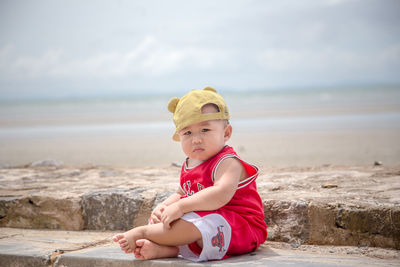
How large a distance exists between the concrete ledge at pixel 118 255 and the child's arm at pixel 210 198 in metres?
0.24

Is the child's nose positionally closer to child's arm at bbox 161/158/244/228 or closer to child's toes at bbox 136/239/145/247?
Answer: child's arm at bbox 161/158/244/228

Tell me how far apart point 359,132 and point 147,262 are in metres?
9.39

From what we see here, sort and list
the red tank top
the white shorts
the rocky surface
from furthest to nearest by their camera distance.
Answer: the rocky surface → the red tank top → the white shorts

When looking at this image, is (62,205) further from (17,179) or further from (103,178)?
(17,179)

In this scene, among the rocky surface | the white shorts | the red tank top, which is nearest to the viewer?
the white shorts

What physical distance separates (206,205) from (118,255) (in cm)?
58

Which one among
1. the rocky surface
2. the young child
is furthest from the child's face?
the rocky surface

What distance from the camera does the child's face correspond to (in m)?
2.27

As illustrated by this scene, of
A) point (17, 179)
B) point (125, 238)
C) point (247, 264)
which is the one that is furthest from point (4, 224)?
point (247, 264)

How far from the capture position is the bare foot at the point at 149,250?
6.98 ft

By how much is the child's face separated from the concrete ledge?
1.85 ft

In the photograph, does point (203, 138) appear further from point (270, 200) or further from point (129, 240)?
point (270, 200)

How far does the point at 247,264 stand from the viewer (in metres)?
2.02

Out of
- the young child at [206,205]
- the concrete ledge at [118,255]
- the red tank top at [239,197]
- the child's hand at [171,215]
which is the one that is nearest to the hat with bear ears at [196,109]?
the young child at [206,205]
